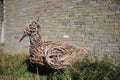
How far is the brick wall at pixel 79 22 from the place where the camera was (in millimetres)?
6414

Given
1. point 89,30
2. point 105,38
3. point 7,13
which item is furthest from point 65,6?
point 7,13

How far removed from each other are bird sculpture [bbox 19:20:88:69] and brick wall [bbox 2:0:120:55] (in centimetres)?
112

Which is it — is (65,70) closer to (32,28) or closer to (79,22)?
(32,28)

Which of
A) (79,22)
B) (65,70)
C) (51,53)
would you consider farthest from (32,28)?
(79,22)

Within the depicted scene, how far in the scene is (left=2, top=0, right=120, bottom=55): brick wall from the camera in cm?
641

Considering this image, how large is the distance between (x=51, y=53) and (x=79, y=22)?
78.9 inches

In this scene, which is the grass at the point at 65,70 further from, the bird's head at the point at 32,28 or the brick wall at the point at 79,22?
the bird's head at the point at 32,28

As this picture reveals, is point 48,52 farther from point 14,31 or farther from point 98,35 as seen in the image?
point 14,31

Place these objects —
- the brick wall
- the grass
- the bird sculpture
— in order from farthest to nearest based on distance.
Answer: the brick wall, the grass, the bird sculpture

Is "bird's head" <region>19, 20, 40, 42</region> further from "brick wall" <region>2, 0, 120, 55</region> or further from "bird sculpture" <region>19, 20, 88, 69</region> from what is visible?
"brick wall" <region>2, 0, 120, 55</region>

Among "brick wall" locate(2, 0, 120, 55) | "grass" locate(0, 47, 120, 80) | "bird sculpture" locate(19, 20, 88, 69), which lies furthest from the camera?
"brick wall" locate(2, 0, 120, 55)

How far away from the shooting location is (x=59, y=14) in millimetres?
7559

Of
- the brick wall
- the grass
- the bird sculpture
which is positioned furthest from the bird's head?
the brick wall

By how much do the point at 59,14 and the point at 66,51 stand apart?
234cm
